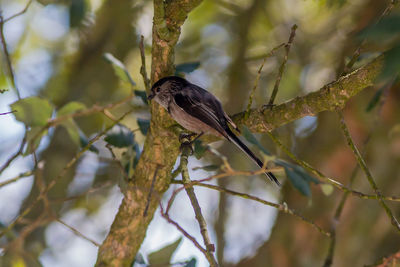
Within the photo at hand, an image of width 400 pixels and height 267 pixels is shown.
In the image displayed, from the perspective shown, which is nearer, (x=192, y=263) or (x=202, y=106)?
(x=192, y=263)

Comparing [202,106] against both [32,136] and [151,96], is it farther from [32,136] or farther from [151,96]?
[32,136]

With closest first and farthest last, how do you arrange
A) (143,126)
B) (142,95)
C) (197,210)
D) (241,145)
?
(197,210) → (143,126) → (142,95) → (241,145)

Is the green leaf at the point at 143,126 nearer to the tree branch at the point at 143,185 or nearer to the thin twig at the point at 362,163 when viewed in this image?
the tree branch at the point at 143,185

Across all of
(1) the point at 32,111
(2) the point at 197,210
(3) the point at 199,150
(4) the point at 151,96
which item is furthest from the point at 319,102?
(1) the point at 32,111

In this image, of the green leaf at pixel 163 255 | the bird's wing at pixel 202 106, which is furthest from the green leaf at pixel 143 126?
the green leaf at pixel 163 255

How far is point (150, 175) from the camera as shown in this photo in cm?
250

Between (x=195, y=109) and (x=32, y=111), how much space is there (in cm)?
121

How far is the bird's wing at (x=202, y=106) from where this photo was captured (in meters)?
3.04

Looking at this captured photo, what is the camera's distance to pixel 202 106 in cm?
331

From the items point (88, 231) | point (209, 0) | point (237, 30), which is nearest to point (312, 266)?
point (88, 231)

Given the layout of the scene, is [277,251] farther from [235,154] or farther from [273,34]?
[273,34]

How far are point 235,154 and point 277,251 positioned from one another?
1.13 meters

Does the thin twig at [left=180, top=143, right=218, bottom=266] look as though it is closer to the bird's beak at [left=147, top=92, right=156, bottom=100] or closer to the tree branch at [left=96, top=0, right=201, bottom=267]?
the tree branch at [left=96, top=0, right=201, bottom=267]

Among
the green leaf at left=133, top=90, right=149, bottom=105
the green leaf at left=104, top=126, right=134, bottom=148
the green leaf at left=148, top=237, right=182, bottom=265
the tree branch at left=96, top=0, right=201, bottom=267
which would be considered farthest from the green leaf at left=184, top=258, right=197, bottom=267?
the green leaf at left=133, top=90, right=149, bottom=105
